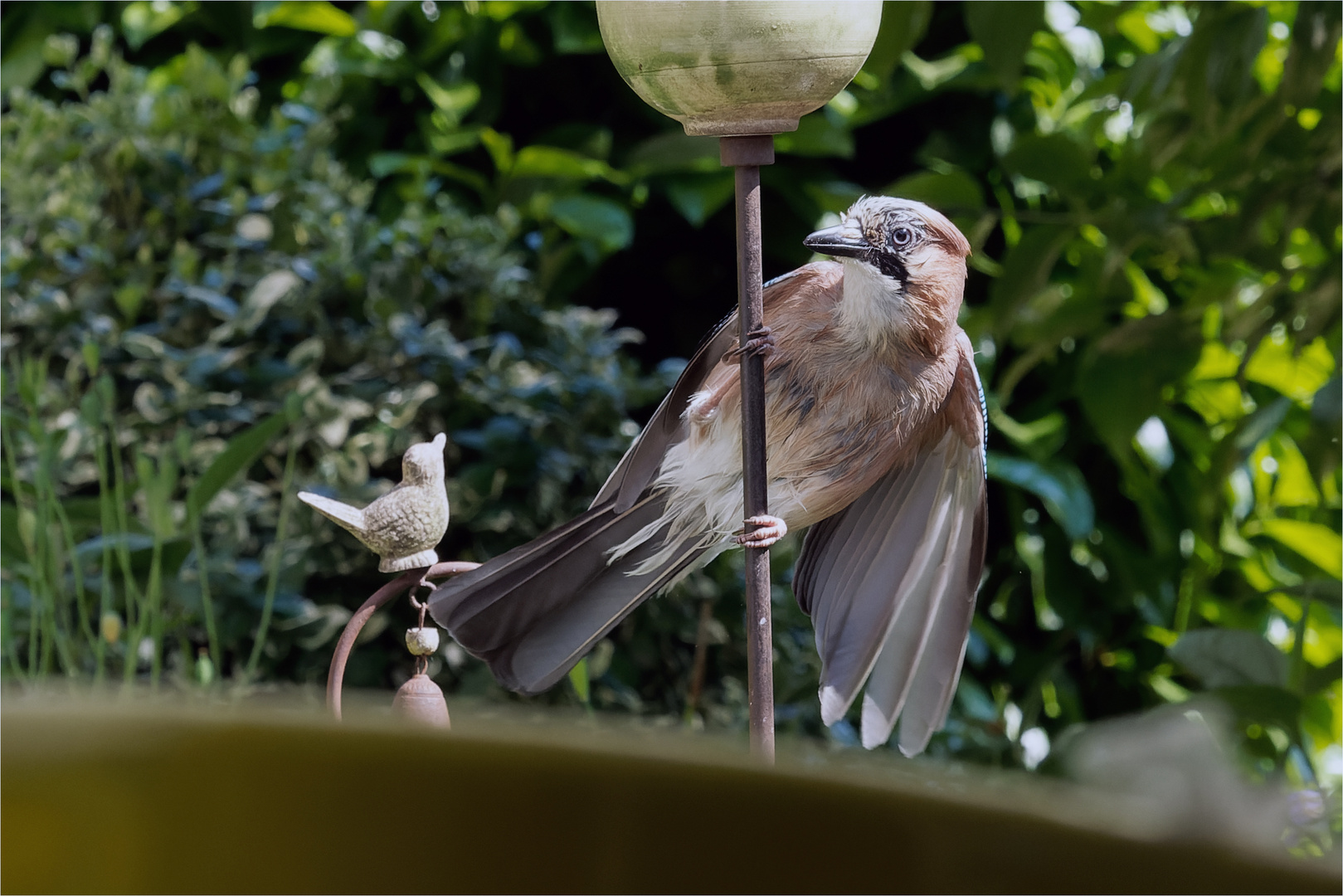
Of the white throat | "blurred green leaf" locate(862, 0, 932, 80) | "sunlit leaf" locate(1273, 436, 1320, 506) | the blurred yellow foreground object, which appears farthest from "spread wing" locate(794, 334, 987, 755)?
"sunlit leaf" locate(1273, 436, 1320, 506)

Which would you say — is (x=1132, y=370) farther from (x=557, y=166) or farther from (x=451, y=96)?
(x=451, y=96)

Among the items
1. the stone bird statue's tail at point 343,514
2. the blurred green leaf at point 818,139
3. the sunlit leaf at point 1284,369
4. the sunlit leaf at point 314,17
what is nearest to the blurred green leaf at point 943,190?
the blurred green leaf at point 818,139

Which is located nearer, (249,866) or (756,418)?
(249,866)

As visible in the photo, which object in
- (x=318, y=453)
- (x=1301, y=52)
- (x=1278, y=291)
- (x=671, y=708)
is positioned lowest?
(x=671, y=708)

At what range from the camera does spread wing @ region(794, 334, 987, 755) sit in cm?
92

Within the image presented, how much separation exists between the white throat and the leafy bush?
71 centimetres

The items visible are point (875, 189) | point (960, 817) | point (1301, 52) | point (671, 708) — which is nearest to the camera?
point (960, 817)

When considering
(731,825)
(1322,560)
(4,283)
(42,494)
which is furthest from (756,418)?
(1322,560)

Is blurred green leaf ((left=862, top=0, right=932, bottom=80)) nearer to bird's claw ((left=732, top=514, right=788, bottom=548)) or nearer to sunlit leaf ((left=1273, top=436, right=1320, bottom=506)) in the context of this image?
bird's claw ((left=732, top=514, right=788, bottom=548))

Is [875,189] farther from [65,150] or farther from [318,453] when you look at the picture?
[65,150]

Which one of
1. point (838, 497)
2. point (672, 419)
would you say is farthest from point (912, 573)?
point (672, 419)

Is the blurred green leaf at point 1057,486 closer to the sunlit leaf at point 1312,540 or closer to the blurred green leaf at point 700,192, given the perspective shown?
the sunlit leaf at point 1312,540

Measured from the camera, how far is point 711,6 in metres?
0.64

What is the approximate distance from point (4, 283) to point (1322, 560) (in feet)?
6.19
